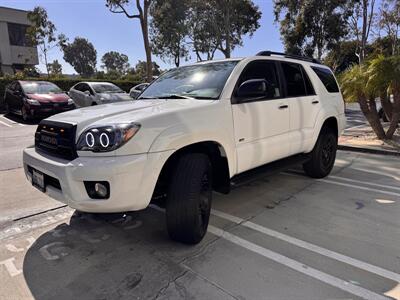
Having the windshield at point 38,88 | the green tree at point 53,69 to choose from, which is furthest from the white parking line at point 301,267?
the green tree at point 53,69

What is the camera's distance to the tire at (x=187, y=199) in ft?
9.47

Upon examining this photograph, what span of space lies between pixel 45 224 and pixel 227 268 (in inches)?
86.4

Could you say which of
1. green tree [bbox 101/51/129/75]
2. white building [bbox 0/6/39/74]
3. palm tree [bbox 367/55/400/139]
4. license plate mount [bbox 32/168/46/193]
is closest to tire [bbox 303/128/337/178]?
palm tree [bbox 367/55/400/139]

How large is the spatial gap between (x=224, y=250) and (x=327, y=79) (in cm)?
364

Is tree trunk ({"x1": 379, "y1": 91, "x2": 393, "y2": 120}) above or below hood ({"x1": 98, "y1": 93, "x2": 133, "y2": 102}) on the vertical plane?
below

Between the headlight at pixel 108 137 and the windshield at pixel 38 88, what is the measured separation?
34.5ft

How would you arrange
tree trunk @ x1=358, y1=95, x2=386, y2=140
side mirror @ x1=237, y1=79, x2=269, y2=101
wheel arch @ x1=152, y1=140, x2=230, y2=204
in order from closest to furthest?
wheel arch @ x1=152, y1=140, x2=230, y2=204 < side mirror @ x1=237, y1=79, x2=269, y2=101 < tree trunk @ x1=358, y1=95, x2=386, y2=140

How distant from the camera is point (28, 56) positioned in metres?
32.8

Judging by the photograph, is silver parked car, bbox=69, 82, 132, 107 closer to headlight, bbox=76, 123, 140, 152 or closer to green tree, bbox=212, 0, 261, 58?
headlight, bbox=76, 123, 140, 152

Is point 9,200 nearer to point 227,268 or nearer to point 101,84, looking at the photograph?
point 227,268

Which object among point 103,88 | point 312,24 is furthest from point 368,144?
point 312,24

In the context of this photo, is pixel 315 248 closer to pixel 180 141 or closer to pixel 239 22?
pixel 180 141

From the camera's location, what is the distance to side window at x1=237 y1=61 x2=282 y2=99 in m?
3.82

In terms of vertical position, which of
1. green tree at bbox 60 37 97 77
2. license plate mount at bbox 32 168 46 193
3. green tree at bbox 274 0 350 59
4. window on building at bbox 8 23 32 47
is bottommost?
license plate mount at bbox 32 168 46 193
